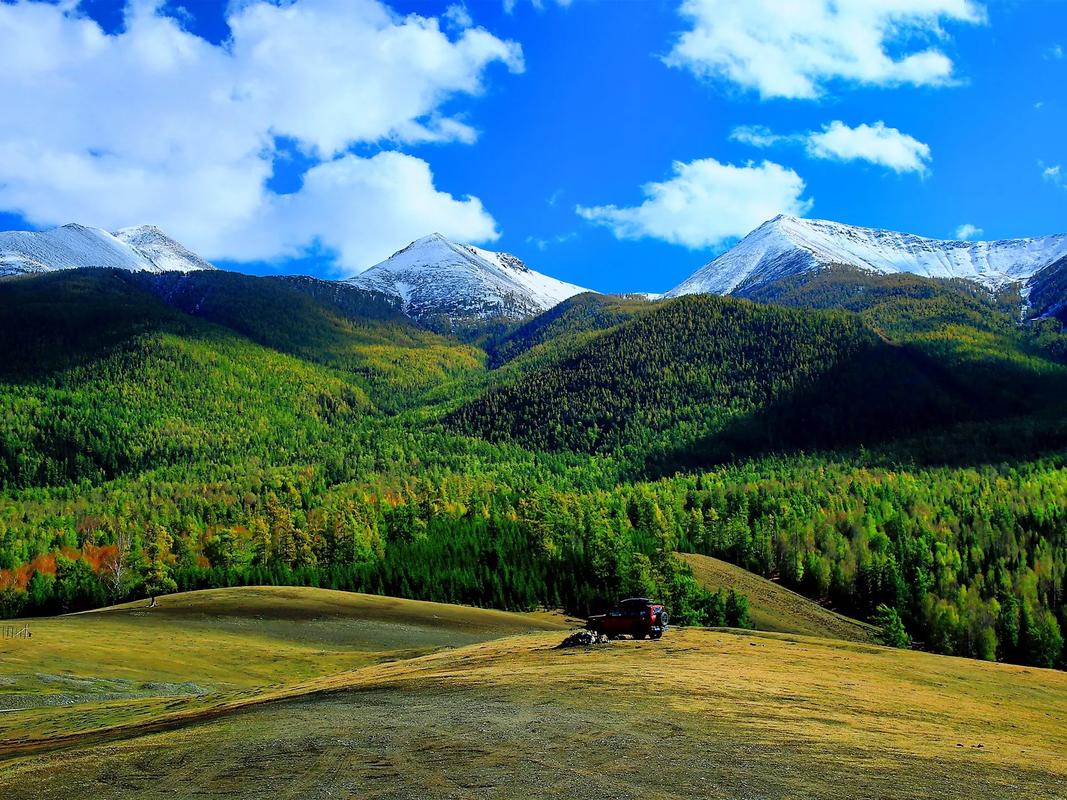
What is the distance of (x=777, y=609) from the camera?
122375 millimetres

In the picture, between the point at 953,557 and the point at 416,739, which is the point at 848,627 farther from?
the point at 416,739

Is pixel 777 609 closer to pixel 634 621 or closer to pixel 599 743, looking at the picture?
pixel 634 621

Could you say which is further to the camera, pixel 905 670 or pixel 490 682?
pixel 905 670

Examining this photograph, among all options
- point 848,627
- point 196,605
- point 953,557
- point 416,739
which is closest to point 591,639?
point 416,739

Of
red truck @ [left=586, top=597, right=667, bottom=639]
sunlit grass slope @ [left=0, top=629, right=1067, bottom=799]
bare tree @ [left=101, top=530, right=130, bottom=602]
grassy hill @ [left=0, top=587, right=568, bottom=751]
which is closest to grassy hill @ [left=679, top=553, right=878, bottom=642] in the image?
grassy hill @ [left=0, top=587, right=568, bottom=751]

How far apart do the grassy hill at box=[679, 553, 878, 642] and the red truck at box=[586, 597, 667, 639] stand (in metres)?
56.5

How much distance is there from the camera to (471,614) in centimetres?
10756

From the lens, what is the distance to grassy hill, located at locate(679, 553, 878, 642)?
112750 millimetres

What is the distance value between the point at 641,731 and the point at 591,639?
2619 centimetres

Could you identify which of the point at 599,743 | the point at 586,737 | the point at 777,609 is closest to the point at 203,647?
the point at 586,737

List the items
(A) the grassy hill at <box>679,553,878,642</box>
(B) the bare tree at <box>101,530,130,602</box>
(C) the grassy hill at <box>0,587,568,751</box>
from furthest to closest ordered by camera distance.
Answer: (B) the bare tree at <box>101,530,130,602</box> → (A) the grassy hill at <box>679,553,878,642</box> → (C) the grassy hill at <box>0,587,568,751</box>

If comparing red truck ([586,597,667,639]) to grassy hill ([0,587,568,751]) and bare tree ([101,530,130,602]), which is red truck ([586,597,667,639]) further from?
bare tree ([101,530,130,602])

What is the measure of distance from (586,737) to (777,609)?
350 feet

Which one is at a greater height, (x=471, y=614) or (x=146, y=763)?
(x=146, y=763)
